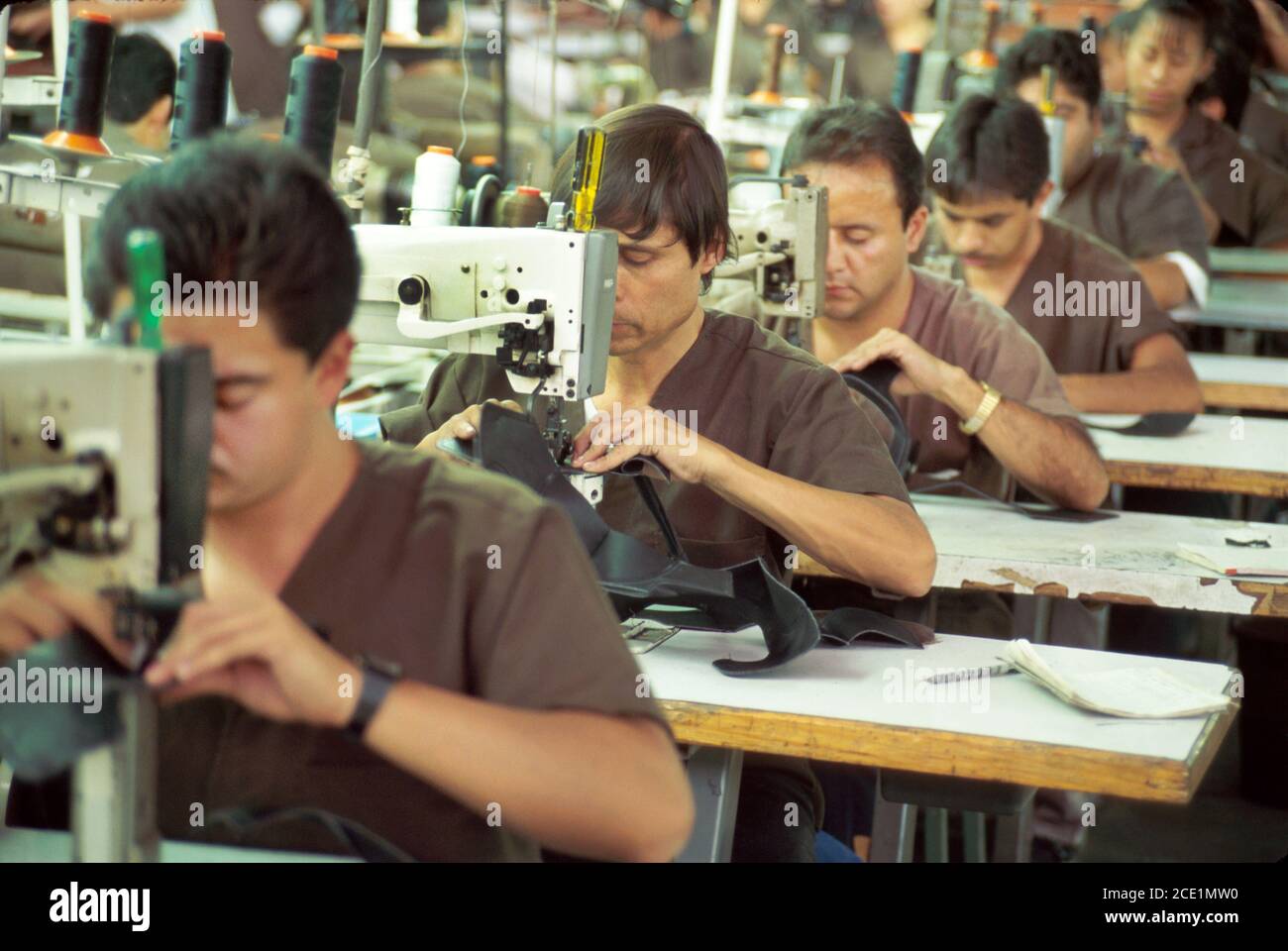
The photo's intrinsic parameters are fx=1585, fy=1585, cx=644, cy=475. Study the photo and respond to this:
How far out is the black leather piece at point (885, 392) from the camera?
2.65m

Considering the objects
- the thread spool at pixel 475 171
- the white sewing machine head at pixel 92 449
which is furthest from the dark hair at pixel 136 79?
Result: the white sewing machine head at pixel 92 449

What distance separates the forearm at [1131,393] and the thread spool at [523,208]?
1876 mm

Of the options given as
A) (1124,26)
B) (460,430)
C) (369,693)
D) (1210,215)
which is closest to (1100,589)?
(460,430)

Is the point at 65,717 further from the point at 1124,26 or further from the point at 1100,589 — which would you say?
the point at 1124,26

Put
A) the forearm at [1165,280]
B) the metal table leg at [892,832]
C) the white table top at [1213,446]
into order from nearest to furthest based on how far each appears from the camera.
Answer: the metal table leg at [892,832] < the white table top at [1213,446] < the forearm at [1165,280]

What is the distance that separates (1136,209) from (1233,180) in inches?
52.7

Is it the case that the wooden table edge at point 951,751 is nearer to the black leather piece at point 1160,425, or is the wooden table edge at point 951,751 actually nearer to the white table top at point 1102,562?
the white table top at point 1102,562

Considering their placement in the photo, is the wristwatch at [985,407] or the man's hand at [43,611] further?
the wristwatch at [985,407]

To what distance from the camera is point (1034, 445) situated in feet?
9.52

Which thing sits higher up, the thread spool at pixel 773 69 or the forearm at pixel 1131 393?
the thread spool at pixel 773 69

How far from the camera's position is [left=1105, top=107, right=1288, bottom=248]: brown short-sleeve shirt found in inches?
227

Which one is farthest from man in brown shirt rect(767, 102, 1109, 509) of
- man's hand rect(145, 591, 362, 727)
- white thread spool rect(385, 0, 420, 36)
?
man's hand rect(145, 591, 362, 727)

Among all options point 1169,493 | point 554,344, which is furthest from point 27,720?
point 1169,493

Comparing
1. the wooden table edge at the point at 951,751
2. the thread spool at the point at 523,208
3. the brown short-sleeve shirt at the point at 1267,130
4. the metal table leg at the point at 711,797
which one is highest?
the brown short-sleeve shirt at the point at 1267,130
